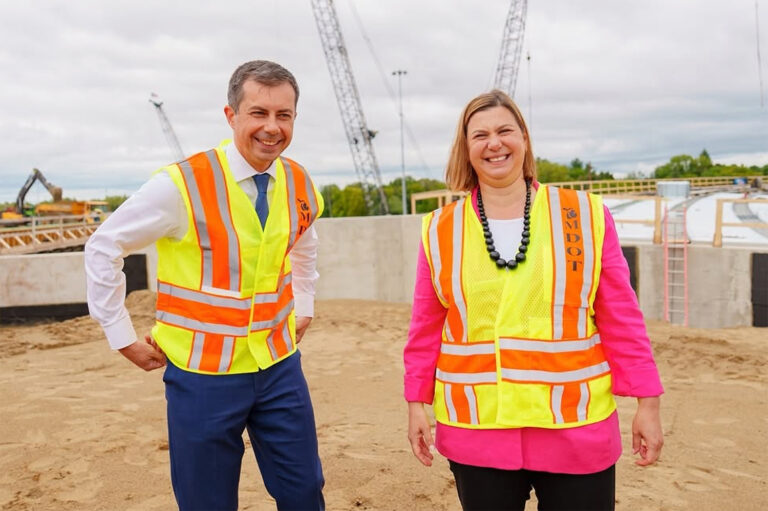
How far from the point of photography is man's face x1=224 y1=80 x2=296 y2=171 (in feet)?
7.67

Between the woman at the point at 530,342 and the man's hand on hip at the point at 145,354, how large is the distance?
3.54ft

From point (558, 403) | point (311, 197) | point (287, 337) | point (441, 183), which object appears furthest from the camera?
point (441, 183)

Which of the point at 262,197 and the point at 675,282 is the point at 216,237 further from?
the point at 675,282

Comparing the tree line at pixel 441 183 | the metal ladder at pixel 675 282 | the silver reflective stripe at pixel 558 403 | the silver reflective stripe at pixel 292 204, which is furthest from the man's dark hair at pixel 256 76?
the tree line at pixel 441 183

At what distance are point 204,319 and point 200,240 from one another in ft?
0.92

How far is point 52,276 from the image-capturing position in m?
10.8

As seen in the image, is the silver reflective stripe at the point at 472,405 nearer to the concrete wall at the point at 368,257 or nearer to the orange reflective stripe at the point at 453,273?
the orange reflective stripe at the point at 453,273

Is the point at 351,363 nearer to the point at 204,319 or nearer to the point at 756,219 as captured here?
the point at 204,319

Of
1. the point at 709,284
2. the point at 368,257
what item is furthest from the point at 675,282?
the point at 368,257

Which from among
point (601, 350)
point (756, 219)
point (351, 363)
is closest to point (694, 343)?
point (351, 363)

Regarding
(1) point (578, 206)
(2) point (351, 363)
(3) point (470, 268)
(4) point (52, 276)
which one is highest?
(1) point (578, 206)

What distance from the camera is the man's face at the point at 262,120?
7.67 feet

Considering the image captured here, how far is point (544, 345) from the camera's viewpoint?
6.50ft

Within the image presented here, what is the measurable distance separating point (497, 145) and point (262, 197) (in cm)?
91
